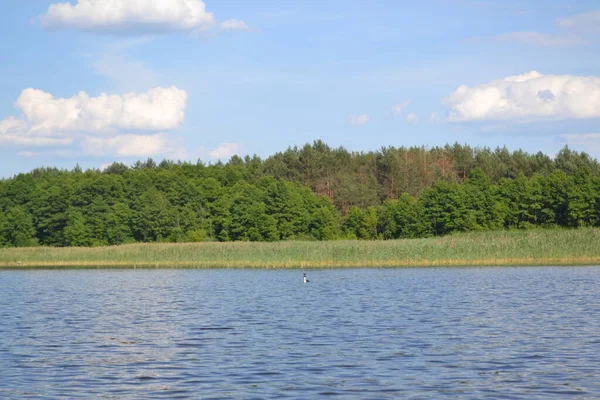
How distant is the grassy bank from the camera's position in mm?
48875

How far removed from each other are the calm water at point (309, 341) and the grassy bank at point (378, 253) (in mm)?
12181

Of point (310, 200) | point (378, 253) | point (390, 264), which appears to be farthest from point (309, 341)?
point (310, 200)

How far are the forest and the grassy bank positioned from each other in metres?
29.5

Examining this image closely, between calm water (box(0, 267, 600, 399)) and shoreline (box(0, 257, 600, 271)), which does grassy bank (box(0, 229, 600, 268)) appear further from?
calm water (box(0, 267, 600, 399))

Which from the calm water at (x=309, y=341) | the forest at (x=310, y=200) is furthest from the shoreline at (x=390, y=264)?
the forest at (x=310, y=200)

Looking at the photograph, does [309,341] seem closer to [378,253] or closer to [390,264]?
[390,264]

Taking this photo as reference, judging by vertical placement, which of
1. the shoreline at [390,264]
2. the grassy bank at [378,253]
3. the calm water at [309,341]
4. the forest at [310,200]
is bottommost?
the calm water at [309,341]

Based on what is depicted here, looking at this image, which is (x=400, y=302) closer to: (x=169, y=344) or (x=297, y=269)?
(x=169, y=344)

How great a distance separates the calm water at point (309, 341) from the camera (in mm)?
14297

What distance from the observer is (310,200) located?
91.2 meters

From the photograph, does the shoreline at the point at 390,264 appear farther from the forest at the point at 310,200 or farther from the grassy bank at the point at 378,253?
the forest at the point at 310,200

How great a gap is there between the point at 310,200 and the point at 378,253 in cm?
4148

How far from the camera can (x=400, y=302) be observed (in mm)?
28906

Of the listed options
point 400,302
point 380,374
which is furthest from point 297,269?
point 380,374
